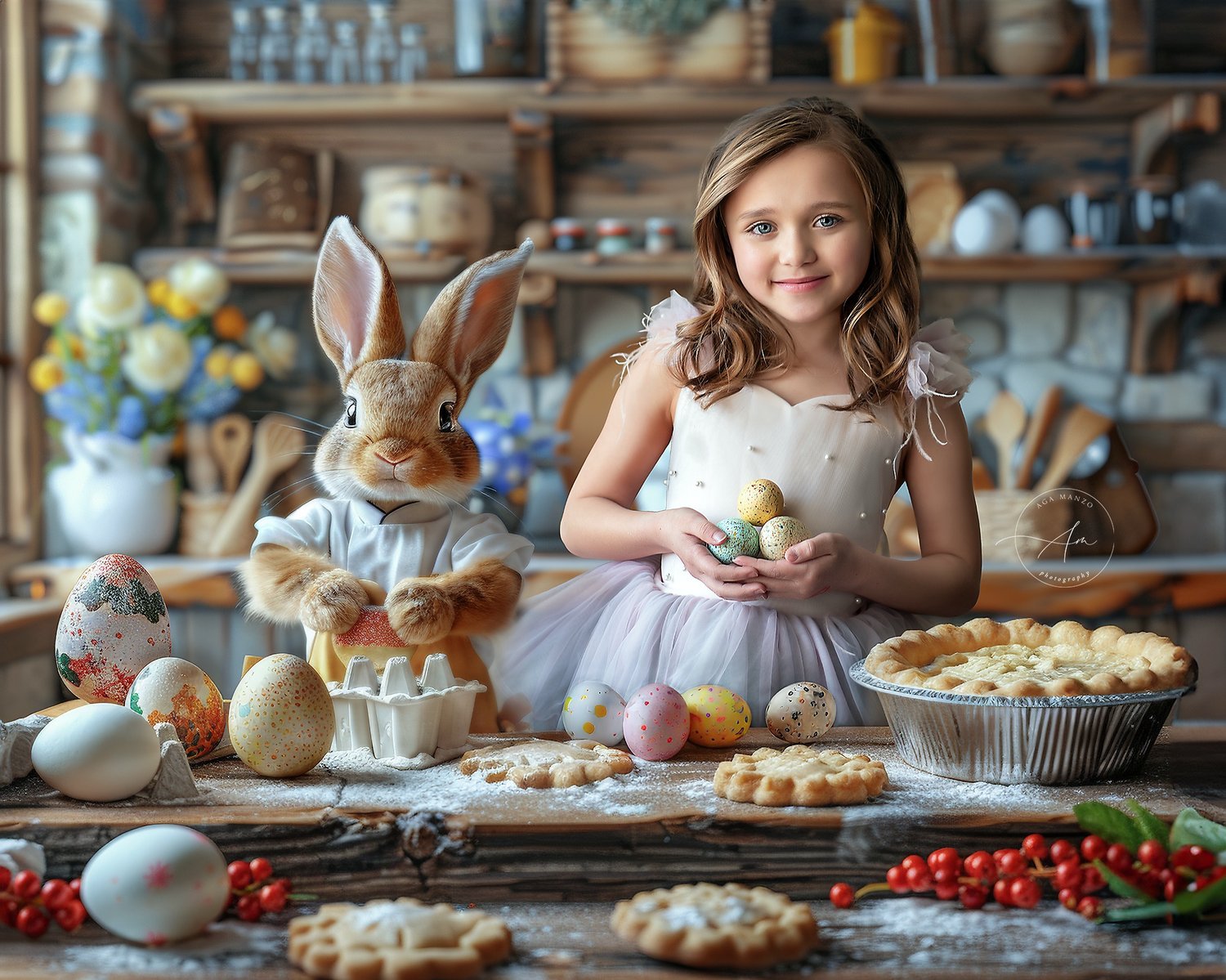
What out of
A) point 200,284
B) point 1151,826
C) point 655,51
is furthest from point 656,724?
point 655,51

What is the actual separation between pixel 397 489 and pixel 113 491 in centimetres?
189

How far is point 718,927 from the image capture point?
0.76 metres

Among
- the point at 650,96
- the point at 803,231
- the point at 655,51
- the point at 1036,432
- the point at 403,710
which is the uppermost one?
the point at 655,51

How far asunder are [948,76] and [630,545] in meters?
2.11

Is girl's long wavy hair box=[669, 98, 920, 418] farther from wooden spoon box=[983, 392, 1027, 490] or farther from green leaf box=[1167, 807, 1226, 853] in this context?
wooden spoon box=[983, 392, 1027, 490]

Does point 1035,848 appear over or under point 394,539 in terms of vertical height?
under

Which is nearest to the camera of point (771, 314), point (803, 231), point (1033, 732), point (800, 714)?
point (1033, 732)

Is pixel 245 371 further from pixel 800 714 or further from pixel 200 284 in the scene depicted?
pixel 800 714

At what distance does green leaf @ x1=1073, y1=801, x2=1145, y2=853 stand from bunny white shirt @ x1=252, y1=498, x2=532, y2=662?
2.05 feet

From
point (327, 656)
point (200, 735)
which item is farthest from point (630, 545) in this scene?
point (200, 735)

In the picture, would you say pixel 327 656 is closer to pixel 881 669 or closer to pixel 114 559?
pixel 114 559

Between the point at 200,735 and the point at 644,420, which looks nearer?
the point at 200,735

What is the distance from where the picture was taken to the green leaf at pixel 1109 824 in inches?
33.4

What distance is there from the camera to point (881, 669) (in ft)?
3.46
